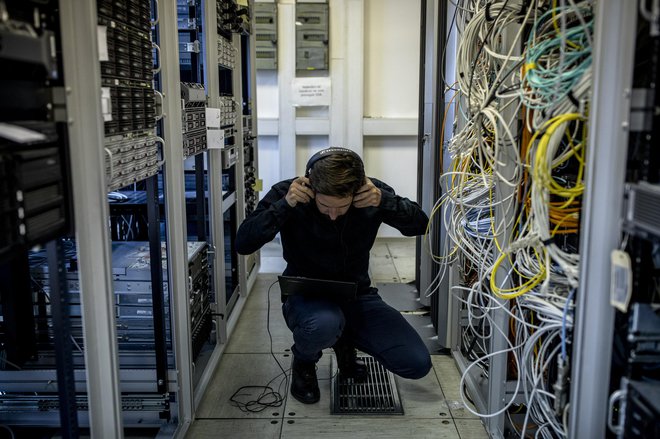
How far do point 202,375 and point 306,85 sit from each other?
3322mm

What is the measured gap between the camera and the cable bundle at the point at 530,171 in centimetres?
146

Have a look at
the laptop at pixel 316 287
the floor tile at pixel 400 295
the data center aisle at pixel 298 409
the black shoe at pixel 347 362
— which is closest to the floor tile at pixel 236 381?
the data center aisle at pixel 298 409

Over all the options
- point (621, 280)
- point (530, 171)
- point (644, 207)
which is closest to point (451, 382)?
point (530, 171)

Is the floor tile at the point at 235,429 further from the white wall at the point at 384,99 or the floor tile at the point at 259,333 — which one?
the white wall at the point at 384,99

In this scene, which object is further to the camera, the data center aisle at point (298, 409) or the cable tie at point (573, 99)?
the data center aisle at point (298, 409)

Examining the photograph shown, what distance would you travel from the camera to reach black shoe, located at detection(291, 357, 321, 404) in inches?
96.3

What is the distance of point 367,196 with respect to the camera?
2.33 meters

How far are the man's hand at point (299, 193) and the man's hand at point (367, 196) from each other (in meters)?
0.18

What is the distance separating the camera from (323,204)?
228 cm

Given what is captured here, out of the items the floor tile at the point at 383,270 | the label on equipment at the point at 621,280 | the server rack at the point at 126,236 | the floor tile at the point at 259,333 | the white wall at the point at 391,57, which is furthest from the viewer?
the white wall at the point at 391,57

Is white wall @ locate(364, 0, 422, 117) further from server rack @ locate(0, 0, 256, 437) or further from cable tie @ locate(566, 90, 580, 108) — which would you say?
cable tie @ locate(566, 90, 580, 108)

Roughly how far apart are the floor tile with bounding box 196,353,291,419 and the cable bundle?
102cm

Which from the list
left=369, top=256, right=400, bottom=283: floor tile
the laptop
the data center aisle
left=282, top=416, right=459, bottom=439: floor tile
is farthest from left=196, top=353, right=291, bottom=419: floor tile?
left=369, top=256, right=400, bottom=283: floor tile

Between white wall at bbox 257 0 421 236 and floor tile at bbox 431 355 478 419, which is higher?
white wall at bbox 257 0 421 236
